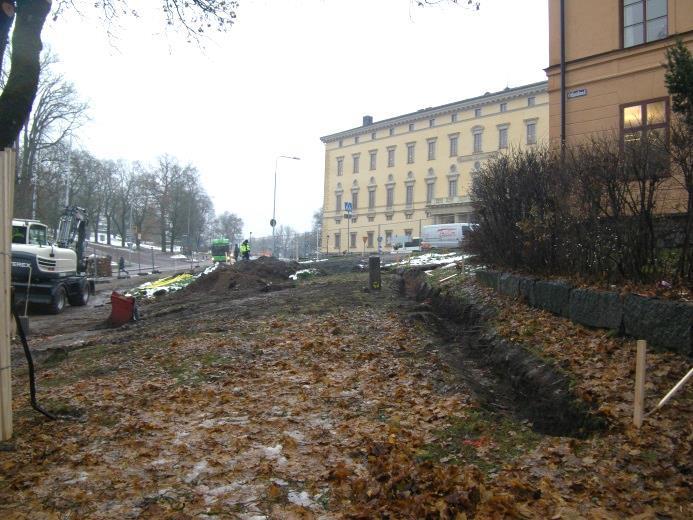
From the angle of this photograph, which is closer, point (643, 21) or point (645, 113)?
point (645, 113)

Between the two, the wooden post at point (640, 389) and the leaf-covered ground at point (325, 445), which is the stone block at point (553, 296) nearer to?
the leaf-covered ground at point (325, 445)

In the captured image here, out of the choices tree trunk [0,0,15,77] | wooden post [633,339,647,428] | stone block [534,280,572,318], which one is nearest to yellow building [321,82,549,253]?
stone block [534,280,572,318]

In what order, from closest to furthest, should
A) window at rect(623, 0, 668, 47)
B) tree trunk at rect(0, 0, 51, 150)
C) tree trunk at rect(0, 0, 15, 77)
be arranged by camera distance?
tree trunk at rect(0, 0, 15, 77) < tree trunk at rect(0, 0, 51, 150) < window at rect(623, 0, 668, 47)

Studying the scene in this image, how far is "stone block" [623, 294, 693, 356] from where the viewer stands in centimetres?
558

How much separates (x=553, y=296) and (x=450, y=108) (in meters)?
63.7

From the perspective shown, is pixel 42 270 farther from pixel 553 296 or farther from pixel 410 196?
pixel 410 196

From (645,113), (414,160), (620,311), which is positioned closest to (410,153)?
(414,160)

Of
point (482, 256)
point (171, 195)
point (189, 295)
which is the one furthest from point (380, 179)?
point (482, 256)

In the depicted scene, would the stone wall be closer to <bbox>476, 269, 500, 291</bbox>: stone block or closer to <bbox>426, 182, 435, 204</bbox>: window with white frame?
<bbox>476, 269, 500, 291</bbox>: stone block

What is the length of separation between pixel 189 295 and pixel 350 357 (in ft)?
45.3

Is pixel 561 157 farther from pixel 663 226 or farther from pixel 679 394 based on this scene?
pixel 679 394

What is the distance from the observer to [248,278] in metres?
21.5

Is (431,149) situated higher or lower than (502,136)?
lower

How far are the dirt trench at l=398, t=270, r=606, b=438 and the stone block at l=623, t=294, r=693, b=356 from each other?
1.04m
